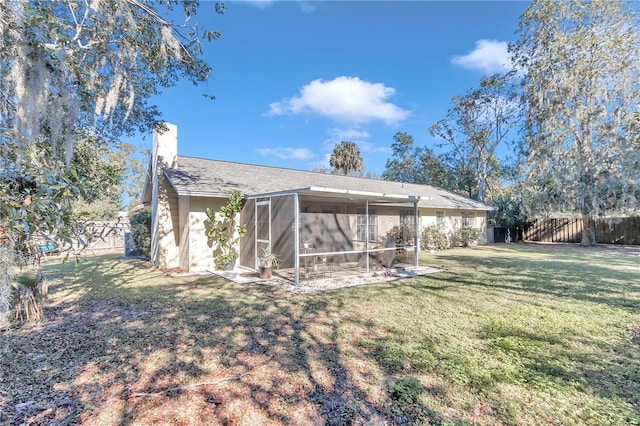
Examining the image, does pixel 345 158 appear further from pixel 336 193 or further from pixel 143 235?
pixel 336 193

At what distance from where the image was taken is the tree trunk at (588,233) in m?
17.5

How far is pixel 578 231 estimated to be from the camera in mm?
19250

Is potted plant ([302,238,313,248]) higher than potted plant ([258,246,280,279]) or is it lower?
higher

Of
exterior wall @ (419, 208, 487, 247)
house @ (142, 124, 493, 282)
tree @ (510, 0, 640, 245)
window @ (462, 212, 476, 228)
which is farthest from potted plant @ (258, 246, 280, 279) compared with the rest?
tree @ (510, 0, 640, 245)

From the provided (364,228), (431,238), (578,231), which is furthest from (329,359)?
(578,231)

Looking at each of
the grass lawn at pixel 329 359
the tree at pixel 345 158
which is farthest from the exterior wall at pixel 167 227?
the tree at pixel 345 158

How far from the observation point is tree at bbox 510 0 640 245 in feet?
50.3

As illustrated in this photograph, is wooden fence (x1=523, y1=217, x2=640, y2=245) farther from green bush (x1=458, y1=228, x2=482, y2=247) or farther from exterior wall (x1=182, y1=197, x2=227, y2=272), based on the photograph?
exterior wall (x1=182, y1=197, x2=227, y2=272)

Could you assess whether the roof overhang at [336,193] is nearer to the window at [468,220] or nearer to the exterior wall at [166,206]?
the exterior wall at [166,206]

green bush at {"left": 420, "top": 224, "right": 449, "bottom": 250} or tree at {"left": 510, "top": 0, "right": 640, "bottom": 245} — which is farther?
green bush at {"left": 420, "top": 224, "right": 449, "bottom": 250}

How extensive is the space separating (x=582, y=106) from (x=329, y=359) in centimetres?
2093

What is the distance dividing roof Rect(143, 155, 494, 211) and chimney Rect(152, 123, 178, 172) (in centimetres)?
33

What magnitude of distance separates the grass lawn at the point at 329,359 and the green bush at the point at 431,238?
941 centimetres

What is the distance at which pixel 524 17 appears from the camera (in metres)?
18.3
